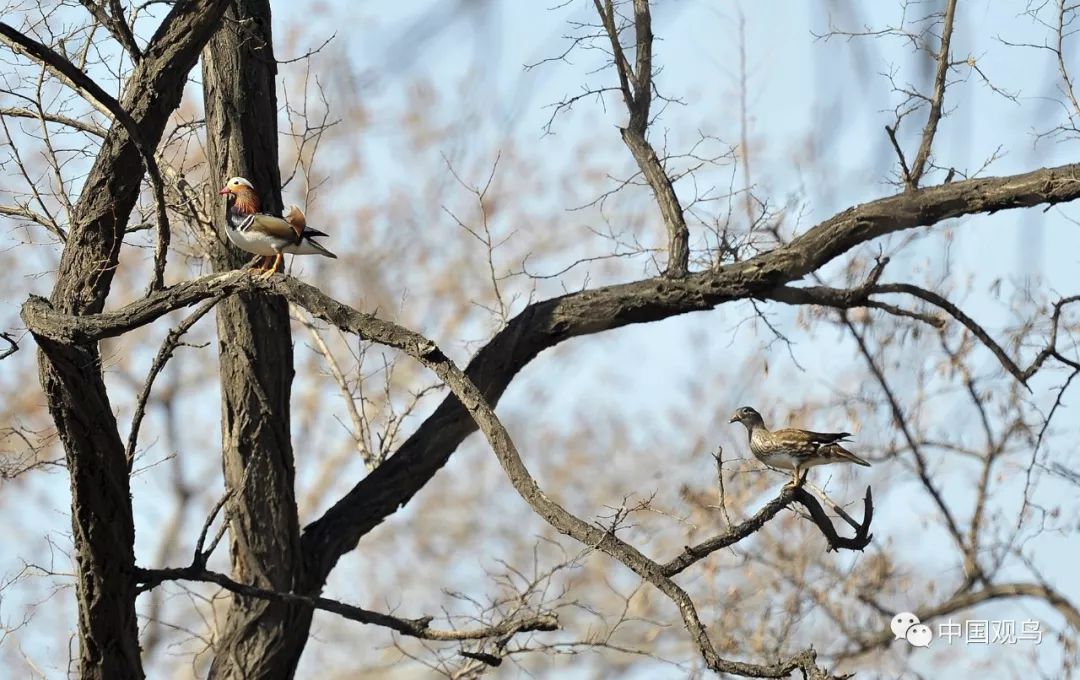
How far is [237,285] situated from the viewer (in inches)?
157

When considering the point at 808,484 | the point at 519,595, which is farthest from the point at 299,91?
the point at 808,484

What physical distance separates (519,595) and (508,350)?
114 cm

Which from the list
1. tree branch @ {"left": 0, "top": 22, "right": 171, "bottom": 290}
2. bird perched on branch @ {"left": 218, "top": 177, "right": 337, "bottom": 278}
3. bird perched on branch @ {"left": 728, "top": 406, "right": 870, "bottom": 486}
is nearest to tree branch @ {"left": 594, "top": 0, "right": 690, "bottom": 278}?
bird perched on branch @ {"left": 728, "top": 406, "right": 870, "bottom": 486}

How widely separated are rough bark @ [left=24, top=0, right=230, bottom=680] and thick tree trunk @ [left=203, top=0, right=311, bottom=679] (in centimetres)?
57

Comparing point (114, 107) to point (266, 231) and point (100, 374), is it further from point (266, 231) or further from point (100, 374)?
point (100, 374)

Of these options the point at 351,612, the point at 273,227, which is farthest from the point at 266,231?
the point at 351,612

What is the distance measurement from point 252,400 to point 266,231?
0.91m

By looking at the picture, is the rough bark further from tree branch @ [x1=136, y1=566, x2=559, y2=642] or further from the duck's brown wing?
the duck's brown wing

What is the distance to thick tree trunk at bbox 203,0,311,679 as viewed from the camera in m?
4.94

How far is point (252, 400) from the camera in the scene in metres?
5.01

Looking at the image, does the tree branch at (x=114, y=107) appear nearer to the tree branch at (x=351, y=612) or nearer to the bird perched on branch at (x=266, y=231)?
the bird perched on branch at (x=266, y=231)

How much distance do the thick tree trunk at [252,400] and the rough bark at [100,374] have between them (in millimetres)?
572

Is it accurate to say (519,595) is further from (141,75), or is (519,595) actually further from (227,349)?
(141,75)

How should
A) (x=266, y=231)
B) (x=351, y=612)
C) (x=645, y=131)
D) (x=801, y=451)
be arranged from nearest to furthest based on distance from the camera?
(x=801, y=451) < (x=266, y=231) < (x=351, y=612) < (x=645, y=131)
